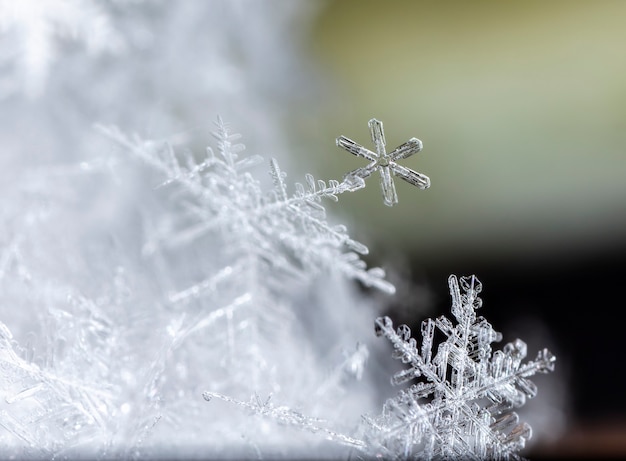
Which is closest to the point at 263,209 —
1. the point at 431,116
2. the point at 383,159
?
the point at 383,159

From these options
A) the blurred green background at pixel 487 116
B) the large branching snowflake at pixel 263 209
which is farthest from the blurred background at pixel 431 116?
the large branching snowflake at pixel 263 209

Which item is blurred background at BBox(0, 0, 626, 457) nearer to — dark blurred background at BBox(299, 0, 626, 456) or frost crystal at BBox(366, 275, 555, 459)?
dark blurred background at BBox(299, 0, 626, 456)

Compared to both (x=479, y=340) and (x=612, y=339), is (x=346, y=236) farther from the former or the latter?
(x=612, y=339)

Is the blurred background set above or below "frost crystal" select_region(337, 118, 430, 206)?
above

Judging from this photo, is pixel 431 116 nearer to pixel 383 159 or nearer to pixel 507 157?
pixel 507 157

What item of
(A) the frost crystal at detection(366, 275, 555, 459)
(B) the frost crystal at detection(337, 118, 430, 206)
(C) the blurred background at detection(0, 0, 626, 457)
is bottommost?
(A) the frost crystal at detection(366, 275, 555, 459)

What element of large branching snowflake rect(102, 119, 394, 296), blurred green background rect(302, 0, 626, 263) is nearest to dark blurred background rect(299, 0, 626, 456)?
blurred green background rect(302, 0, 626, 263)

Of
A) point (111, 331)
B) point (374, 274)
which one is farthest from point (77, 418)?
point (374, 274)

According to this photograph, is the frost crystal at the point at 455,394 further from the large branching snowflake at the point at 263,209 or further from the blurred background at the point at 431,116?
the blurred background at the point at 431,116
